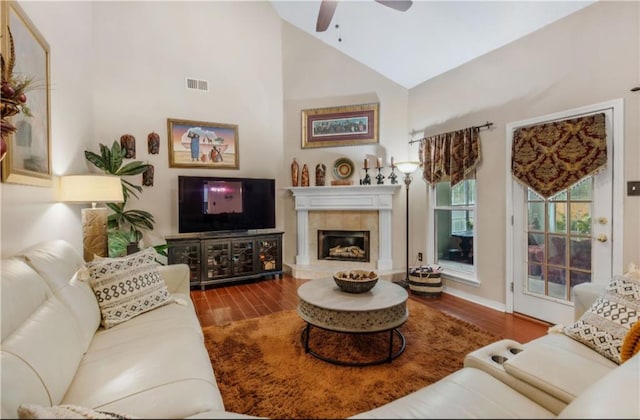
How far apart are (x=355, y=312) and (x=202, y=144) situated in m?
3.49

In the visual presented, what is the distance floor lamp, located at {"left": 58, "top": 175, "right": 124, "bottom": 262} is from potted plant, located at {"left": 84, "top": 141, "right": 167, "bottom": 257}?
0.29 metres

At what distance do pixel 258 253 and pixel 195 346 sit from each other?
2780 millimetres

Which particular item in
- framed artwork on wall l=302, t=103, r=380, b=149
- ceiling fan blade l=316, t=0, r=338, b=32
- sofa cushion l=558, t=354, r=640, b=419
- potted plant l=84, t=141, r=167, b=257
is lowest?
sofa cushion l=558, t=354, r=640, b=419

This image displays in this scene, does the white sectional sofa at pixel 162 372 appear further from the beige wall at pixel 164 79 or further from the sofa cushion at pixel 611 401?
the beige wall at pixel 164 79

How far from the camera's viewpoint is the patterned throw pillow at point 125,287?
70.6 inches

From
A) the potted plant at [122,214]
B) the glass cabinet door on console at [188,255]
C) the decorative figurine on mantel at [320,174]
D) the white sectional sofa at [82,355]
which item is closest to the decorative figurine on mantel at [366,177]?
the decorative figurine on mantel at [320,174]

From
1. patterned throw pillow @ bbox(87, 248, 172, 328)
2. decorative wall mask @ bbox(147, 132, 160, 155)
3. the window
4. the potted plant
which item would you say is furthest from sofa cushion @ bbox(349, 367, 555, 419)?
decorative wall mask @ bbox(147, 132, 160, 155)

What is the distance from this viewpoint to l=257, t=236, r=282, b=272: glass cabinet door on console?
14.2 feet

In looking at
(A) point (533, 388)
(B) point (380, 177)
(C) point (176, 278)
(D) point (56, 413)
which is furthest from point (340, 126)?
(D) point (56, 413)

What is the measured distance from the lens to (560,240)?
271cm

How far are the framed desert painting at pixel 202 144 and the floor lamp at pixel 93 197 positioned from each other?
1463mm

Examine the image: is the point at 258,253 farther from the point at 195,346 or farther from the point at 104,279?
the point at 195,346

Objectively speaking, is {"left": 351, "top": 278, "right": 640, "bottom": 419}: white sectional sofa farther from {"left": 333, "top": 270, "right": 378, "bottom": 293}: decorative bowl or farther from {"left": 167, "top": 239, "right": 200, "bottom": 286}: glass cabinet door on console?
{"left": 167, "top": 239, "right": 200, "bottom": 286}: glass cabinet door on console

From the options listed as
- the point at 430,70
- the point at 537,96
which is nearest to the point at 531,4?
the point at 537,96
